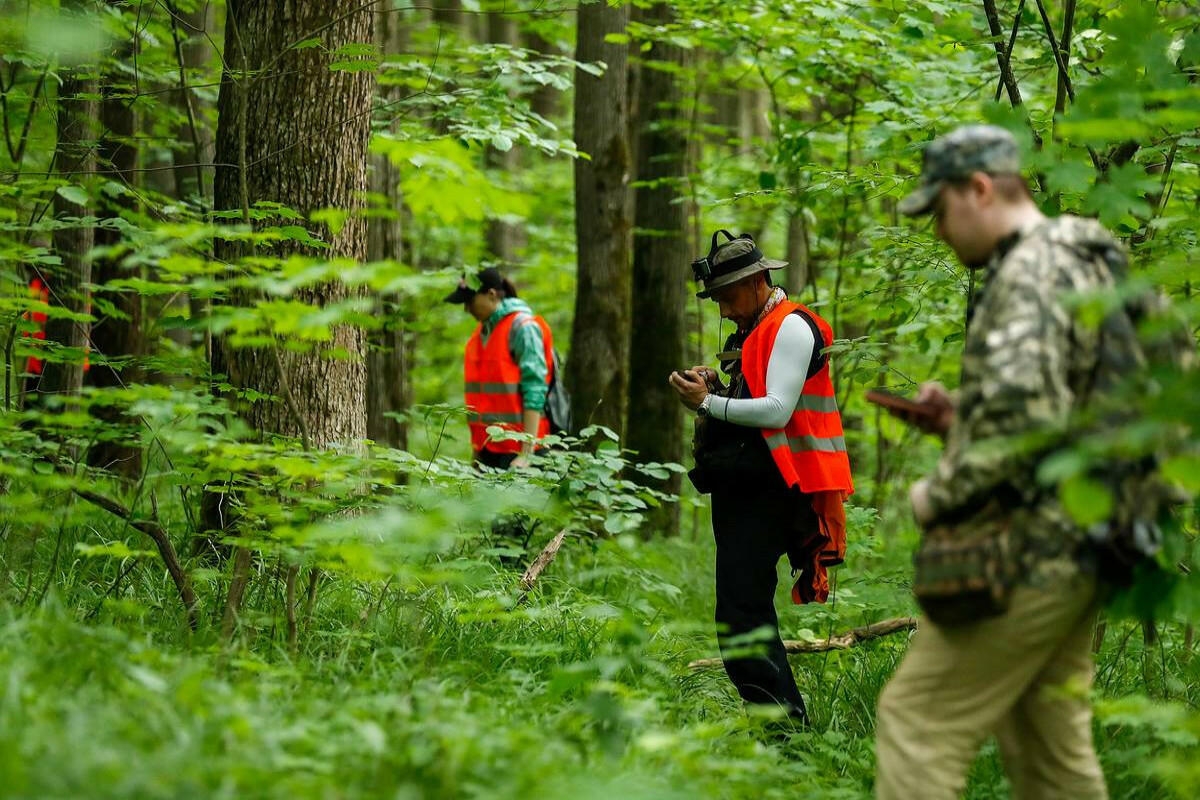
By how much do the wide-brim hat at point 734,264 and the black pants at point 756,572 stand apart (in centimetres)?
92

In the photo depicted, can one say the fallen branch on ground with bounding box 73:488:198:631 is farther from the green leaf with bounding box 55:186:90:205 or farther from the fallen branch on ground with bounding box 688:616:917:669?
the fallen branch on ground with bounding box 688:616:917:669

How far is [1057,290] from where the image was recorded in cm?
270

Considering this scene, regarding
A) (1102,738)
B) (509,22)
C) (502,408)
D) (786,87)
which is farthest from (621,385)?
(509,22)

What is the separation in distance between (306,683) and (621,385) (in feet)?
18.6

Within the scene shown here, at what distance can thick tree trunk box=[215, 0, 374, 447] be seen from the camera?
5.36 metres

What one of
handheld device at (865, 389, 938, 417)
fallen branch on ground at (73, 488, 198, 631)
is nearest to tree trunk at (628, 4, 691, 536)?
fallen branch on ground at (73, 488, 198, 631)

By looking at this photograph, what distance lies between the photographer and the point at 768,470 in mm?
4660

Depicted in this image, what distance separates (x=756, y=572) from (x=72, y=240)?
5007mm

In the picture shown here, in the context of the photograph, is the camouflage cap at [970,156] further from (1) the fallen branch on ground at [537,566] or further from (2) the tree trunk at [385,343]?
(2) the tree trunk at [385,343]

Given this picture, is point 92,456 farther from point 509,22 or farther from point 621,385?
point 509,22

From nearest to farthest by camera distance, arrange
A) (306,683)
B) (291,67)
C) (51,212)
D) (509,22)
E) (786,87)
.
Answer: (306,683), (291,67), (51,212), (786,87), (509,22)

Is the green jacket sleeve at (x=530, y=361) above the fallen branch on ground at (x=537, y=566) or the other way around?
above

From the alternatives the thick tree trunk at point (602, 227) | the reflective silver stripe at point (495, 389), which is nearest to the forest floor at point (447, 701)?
the reflective silver stripe at point (495, 389)

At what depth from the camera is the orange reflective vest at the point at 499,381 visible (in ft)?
24.3
